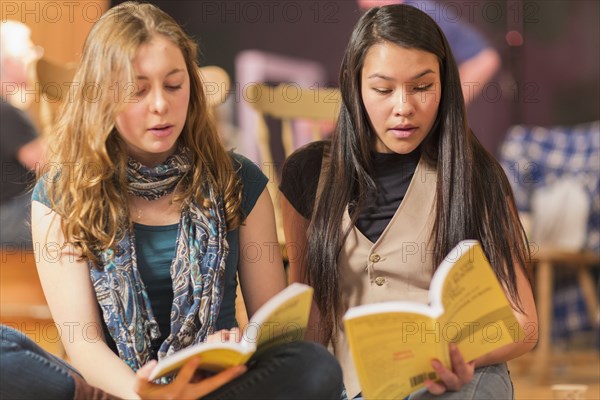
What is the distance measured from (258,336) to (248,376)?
0.25 ft

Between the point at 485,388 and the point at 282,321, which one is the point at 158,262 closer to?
the point at 282,321

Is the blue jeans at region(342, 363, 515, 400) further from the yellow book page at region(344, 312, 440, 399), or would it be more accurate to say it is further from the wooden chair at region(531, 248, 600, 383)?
the wooden chair at region(531, 248, 600, 383)

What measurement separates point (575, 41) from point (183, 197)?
297 centimetres

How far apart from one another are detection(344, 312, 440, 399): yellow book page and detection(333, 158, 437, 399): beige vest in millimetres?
230

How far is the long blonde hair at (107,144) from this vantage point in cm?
143

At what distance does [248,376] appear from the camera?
1284mm

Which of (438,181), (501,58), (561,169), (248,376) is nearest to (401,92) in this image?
(438,181)

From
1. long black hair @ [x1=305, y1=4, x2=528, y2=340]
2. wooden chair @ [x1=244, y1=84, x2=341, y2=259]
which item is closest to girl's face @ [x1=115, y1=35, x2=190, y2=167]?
long black hair @ [x1=305, y1=4, x2=528, y2=340]

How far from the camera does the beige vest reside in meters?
1.51

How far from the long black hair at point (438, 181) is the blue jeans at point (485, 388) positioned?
0.14 meters

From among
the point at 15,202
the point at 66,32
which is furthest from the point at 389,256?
the point at 66,32

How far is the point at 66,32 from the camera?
12.7 feet

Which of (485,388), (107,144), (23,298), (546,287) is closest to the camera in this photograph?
(485,388)

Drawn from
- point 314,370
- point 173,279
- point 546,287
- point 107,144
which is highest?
point 107,144
